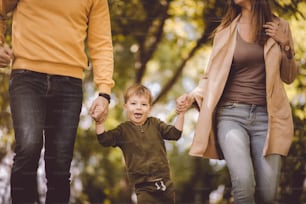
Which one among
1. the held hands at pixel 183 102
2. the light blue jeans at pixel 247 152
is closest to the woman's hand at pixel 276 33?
the light blue jeans at pixel 247 152

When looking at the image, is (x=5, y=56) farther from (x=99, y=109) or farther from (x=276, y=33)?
(x=276, y=33)

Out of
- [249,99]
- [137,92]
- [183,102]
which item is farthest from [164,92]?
[249,99]

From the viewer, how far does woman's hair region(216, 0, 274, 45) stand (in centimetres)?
284

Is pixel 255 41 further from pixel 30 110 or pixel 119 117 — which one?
pixel 119 117

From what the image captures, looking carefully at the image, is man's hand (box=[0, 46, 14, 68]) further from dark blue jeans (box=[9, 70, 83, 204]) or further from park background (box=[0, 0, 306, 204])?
park background (box=[0, 0, 306, 204])

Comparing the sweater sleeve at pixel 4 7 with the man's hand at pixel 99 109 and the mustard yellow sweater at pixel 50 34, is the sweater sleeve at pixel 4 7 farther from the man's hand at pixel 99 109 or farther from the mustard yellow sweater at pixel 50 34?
the man's hand at pixel 99 109

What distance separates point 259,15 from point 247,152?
65 cm

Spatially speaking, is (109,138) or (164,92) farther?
(164,92)

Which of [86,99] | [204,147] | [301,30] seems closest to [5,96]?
[86,99]

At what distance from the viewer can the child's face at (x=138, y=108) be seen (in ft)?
9.68

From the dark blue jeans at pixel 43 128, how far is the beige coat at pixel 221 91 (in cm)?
60

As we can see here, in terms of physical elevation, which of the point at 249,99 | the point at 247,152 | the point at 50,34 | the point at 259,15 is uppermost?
the point at 259,15

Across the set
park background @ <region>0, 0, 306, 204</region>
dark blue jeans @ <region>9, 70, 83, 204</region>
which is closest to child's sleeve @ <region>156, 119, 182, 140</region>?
dark blue jeans @ <region>9, 70, 83, 204</region>

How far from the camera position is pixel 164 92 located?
6867mm
